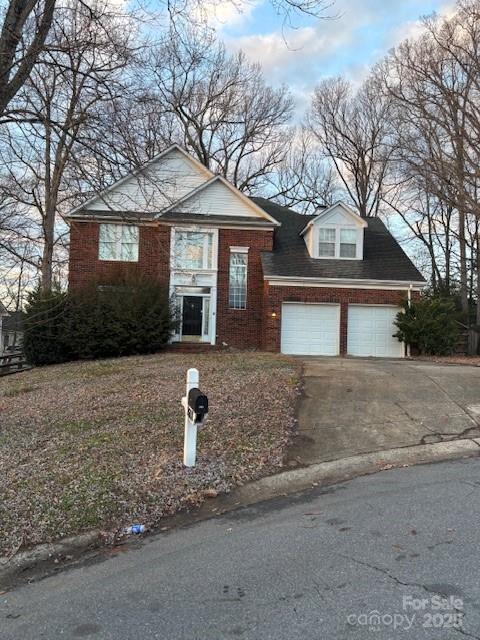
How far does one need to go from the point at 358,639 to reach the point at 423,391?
744cm

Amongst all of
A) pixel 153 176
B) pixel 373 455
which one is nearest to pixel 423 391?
pixel 373 455

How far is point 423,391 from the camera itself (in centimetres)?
987

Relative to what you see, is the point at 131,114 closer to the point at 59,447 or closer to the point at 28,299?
the point at 59,447

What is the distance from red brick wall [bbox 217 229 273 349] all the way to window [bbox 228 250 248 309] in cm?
15

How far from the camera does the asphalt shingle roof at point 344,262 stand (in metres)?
20.8

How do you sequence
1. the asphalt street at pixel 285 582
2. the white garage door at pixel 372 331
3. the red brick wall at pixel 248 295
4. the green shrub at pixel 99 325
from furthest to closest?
1. the red brick wall at pixel 248 295
2. the white garage door at pixel 372 331
3. the green shrub at pixel 99 325
4. the asphalt street at pixel 285 582

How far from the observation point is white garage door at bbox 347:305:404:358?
67.6ft

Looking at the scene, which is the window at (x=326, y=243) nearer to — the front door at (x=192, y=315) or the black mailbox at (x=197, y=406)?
the front door at (x=192, y=315)

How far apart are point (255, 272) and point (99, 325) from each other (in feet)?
22.2

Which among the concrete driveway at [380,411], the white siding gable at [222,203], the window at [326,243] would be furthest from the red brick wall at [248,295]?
the concrete driveway at [380,411]

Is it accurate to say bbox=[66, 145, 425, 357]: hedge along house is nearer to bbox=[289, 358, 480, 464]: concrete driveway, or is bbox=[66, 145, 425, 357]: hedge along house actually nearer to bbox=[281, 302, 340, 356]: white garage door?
bbox=[281, 302, 340, 356]: white garage door

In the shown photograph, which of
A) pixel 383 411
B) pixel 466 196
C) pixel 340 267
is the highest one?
pixel 466 196

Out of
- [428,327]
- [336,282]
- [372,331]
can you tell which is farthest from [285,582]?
[372,331]

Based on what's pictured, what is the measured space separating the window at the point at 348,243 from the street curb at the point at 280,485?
15509 mm
